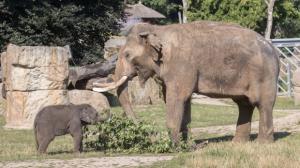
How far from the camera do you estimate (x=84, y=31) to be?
105ft

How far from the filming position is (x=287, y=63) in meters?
41.3

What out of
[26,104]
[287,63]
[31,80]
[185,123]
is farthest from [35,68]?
[287,63]

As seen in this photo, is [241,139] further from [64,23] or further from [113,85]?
[64,23]

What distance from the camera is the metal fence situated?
133 feet

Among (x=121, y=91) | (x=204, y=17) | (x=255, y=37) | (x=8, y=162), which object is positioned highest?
(x=204, y=17)

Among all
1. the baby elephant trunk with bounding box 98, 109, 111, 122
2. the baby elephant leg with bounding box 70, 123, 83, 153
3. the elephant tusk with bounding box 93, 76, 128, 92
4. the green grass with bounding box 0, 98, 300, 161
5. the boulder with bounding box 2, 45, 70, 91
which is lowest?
the green grass with bounding box 0, 98, 300, 161

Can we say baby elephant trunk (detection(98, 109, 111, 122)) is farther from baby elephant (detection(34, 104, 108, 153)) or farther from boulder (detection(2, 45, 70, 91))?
boulder (detection(2, 45, 70, 91))

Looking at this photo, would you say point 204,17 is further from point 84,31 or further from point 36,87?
point 36,87

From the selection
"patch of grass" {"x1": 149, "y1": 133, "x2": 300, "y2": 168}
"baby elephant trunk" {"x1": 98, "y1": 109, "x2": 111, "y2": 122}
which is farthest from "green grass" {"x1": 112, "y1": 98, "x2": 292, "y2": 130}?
"patch of grass" {"x1": 149, "y1": 133, "x2": 300, "y2": 168}

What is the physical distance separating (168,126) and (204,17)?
138 ft

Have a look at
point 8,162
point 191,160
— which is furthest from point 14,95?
point 191,160

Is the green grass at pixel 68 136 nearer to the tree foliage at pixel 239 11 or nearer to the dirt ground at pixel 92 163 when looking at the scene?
the dirt ground at pixel 92 163

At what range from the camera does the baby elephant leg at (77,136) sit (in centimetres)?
1438

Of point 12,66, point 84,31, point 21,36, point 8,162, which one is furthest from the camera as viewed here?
point 84,31
